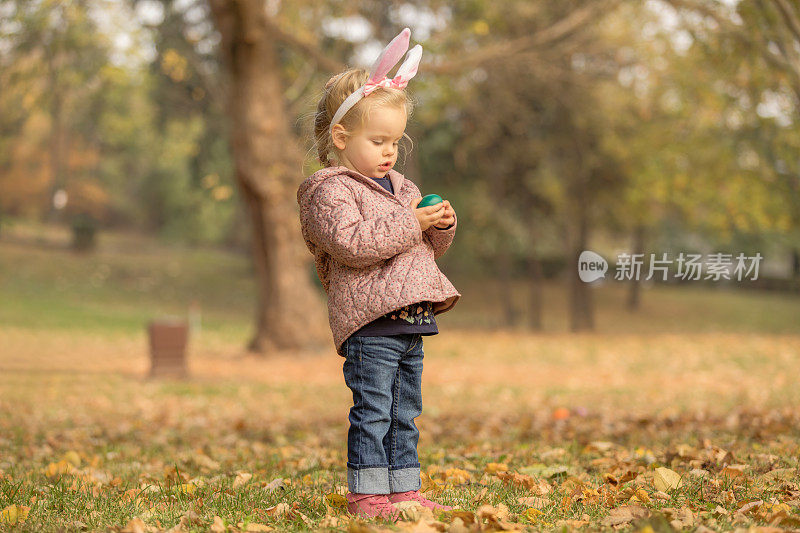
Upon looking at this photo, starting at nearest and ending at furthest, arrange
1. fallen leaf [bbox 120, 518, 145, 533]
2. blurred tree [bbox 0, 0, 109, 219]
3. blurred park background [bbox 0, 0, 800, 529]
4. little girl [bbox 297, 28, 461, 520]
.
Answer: fallen leaf [bbox 120, 518, 145, 533] < little girl [bbox 297, 28, 461, 520] < blurred park background [bbox 0, 0, 800, 529] < blurred tree [bbox 0, 0, 109, 219]

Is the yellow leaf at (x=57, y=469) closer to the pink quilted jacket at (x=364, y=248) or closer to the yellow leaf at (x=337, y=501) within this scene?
the yellow leaf at (x=337, y=501)

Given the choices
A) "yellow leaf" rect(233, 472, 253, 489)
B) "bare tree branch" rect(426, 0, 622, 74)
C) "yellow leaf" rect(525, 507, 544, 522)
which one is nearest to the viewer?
"yellow leaf" rect(525, 507, 544, 522)

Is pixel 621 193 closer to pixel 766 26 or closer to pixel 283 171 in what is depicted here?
pixel 283 171

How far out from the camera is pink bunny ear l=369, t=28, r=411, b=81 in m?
3.30

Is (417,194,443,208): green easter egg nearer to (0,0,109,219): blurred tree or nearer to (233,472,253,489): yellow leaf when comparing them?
(233,472,253,489): yellow leaf

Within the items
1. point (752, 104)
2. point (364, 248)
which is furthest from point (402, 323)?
point (752, 104)

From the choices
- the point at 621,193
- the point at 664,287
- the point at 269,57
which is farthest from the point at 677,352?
the point at 664,287

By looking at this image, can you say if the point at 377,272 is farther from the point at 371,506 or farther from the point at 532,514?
the point at 532,514

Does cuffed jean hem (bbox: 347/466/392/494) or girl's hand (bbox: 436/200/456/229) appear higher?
girl's hand (bbox: 436/200/456/229)

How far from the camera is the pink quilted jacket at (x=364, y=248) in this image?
3.13 m

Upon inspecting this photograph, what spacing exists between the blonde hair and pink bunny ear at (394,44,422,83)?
6 centimetres

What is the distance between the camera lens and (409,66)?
3455 millimetres

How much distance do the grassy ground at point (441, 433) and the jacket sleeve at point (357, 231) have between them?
975 mm

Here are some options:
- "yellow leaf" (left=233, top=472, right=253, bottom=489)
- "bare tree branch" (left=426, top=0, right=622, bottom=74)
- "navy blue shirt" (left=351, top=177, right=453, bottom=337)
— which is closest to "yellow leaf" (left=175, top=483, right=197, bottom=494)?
"yellow leaf" (left=233, top=472, right=253, bottom=489)
